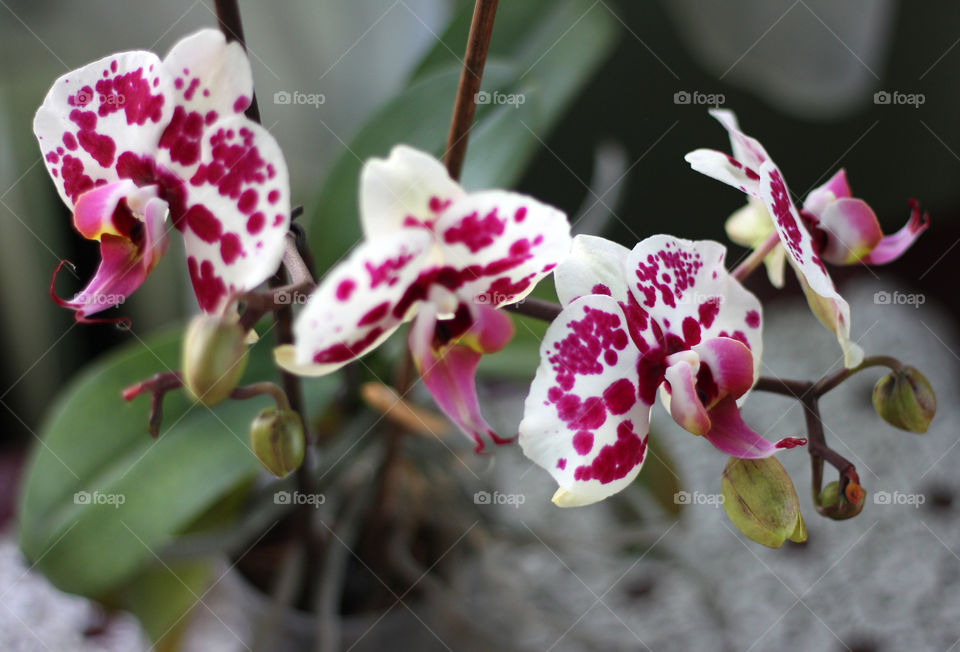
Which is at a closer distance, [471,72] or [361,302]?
[361,302]

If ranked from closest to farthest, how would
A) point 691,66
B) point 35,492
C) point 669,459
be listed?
point 35,492 < point 669,459 < point 691,66

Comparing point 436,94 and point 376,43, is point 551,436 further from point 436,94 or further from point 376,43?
point 376,43

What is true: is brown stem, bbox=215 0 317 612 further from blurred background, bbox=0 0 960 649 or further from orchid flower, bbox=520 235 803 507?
blurred background, bbox=0 0 960 649

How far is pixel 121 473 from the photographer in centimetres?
53

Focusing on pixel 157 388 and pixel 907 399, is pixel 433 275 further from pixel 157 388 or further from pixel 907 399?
pixel 907 399

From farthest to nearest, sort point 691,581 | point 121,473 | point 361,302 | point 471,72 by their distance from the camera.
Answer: point 691,581
point 121,473
point 471,72
point 361,302

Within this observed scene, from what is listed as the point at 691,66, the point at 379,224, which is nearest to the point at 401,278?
the point at 379,224

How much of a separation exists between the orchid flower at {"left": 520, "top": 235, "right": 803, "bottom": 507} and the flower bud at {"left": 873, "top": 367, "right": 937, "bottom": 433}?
0.08 metres

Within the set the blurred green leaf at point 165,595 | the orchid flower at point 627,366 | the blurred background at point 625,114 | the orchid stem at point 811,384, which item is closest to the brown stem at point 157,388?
the orchid flower at point 627,366

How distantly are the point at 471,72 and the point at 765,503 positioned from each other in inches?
8.5

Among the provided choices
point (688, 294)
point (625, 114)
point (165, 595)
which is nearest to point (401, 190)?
point (688, 294)

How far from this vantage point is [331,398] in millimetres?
591

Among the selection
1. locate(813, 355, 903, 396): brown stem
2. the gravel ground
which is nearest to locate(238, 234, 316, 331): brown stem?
locate(813, 355, 903, 396): brown stem

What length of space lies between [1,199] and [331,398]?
50 cm
